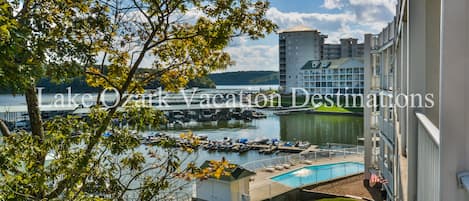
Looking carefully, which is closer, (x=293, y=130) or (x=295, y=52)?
(x=293, y=130)

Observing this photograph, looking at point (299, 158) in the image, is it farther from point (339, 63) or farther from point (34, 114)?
point (339, 63)

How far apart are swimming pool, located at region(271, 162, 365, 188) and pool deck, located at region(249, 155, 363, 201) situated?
15.6 inches

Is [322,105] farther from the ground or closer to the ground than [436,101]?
closer to the ground

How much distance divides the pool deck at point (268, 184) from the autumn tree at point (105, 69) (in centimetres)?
723

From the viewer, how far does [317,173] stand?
13.4 metres

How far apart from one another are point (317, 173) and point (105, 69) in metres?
11.2

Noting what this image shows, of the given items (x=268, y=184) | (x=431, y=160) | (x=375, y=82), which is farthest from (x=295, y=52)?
(x=431, y=160)

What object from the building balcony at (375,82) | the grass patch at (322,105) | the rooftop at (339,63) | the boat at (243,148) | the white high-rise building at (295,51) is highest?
the white high-rise building at (295,51)

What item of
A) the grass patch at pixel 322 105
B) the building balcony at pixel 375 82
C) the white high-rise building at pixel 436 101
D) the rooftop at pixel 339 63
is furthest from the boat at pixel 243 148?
the rooftop at pixel 339 63

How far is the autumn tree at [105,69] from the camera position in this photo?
2244mm

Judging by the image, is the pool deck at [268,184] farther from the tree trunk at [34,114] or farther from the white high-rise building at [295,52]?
the white high-rise building at [295,52]

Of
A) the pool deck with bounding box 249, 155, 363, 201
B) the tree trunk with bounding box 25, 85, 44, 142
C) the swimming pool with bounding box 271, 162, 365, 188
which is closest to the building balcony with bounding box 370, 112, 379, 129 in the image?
the swimming pool with bounding box 271, 162, 365, 188

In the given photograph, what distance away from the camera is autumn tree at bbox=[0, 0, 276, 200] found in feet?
7.36

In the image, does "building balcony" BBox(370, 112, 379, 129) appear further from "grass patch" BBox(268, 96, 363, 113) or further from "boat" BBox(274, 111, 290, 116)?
Answer: "boat" BBox(274, 111, 290, 116)
